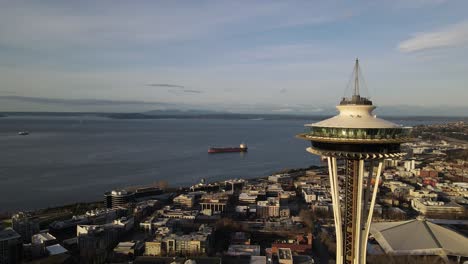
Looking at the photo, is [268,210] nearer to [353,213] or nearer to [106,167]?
[353,213]

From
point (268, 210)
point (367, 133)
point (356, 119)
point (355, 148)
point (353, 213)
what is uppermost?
point (356, 119)

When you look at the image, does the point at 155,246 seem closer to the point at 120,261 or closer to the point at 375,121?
the point at 120,261

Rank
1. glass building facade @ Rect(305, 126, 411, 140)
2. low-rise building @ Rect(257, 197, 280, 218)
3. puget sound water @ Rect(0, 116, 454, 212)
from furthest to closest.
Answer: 1. puget sound water @ Rect(0, 116, 454, 212)
2. low-rise building @ Rect(257, 197, 280, 218)
3. glass building facade @ Rect(305, 126, 411, 140)

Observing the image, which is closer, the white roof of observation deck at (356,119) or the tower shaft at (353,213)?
the white roof of observation deck at (356,119)

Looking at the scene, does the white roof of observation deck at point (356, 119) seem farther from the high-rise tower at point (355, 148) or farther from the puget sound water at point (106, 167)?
A: the puget sound water at point (106, 167)

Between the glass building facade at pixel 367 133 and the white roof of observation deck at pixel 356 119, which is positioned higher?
the white roof of observation deck at pixel 356 119

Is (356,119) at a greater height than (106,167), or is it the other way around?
(356,119)

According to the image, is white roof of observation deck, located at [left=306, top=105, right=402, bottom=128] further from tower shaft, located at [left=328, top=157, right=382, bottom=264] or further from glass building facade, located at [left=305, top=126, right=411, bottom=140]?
tower shaft, located at [left=328, top=157, right=382, bottom=264]

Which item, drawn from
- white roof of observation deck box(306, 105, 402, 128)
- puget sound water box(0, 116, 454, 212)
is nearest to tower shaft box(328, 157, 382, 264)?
white roof of observation deck box(306, 105, 402, 128)

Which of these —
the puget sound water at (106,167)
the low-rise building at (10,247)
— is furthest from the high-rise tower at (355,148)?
the puget sound water at (106,167)

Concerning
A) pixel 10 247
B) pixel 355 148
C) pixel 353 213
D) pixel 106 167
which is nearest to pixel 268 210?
pixel 10 247
